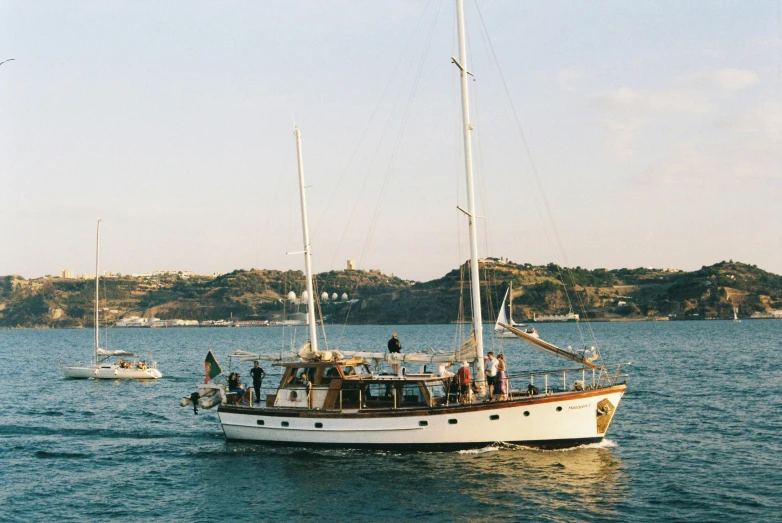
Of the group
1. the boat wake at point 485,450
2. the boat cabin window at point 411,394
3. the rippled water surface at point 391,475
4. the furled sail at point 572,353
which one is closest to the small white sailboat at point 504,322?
the furled sail at point 572,353

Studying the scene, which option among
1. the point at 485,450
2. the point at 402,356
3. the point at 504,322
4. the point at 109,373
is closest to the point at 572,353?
the point at 485,450

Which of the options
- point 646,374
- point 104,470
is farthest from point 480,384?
point 646,374

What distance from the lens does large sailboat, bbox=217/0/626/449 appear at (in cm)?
2609

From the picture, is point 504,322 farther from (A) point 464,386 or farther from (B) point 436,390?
(A) point 464,386

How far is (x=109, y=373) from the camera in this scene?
200 ft

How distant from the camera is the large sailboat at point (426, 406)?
2609 cm

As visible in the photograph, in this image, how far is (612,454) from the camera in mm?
27391

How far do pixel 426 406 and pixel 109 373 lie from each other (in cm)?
4159

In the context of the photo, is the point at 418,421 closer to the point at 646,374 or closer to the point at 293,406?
the point at 293,406

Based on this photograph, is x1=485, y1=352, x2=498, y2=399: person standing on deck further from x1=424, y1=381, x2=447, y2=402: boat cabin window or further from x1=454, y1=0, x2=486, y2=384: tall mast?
x1=424, y1=381, x2=447, y2=402: boat cabin window

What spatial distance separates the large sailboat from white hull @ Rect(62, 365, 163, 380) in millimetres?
33390

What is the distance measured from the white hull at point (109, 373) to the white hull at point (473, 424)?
36335 mm

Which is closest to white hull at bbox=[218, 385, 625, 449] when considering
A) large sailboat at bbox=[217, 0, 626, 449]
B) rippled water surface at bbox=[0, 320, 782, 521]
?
large sailboat at bbox=[217, 0, 626, 449]

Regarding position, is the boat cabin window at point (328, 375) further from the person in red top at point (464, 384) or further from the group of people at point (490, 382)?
the person in red top at point (464, 384)
